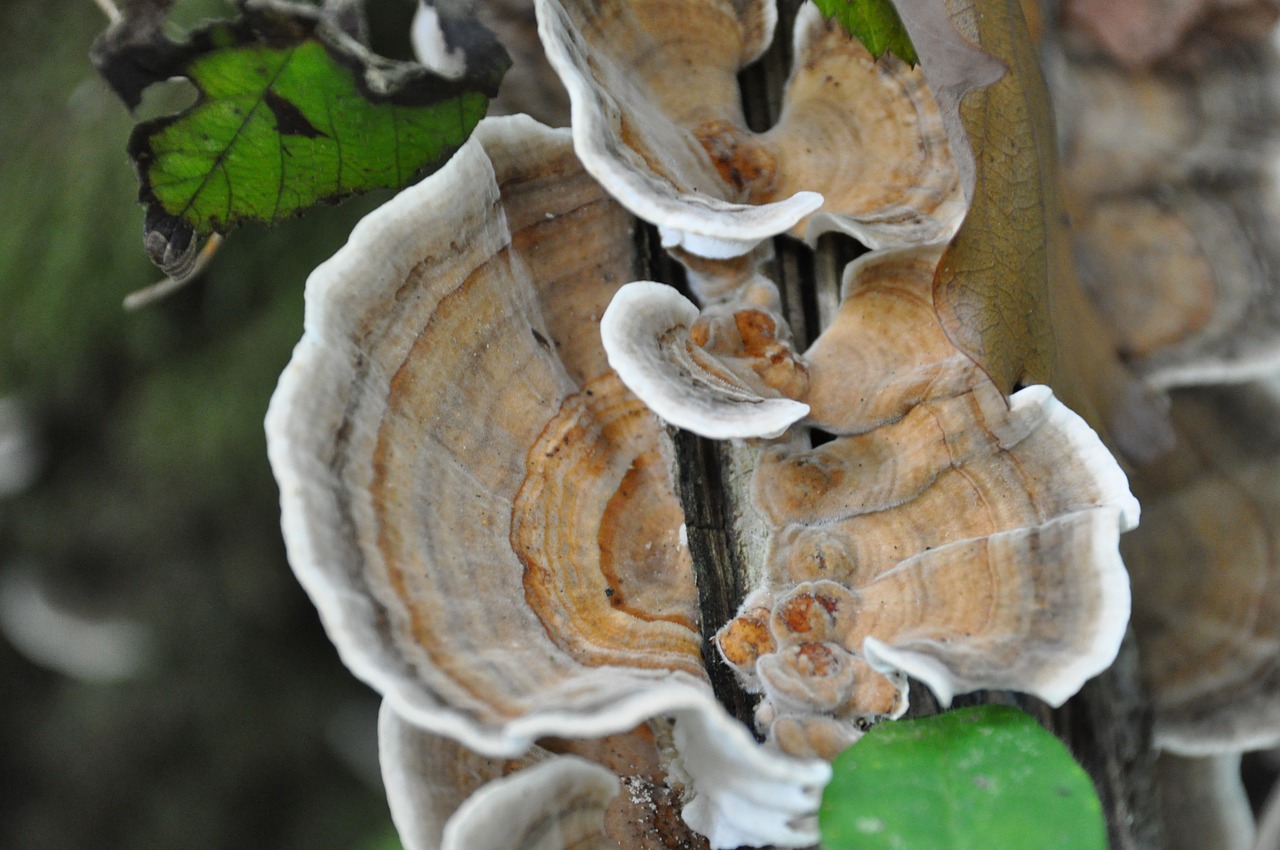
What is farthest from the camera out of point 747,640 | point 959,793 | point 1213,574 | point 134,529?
point 134,529

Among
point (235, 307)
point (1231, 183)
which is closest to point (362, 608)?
point (235, 307)

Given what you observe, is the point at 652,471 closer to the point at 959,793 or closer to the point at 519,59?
the point at 959,793

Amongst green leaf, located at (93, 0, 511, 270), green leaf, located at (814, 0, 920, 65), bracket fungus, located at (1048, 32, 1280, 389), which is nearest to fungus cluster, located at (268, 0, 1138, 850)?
green leaf, located at (814, 0, 920, 65)

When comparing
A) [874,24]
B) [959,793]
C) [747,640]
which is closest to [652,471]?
[747,640]

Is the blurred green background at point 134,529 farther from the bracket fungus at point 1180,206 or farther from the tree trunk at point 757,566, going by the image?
the bracket fungus at point 1180,206

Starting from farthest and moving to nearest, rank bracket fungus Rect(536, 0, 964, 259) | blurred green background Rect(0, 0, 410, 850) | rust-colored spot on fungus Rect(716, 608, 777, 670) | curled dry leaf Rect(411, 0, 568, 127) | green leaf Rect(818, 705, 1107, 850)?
1. blurred green background Rect(0, 0, 410, 850)
2. curled dry leaf Rect(411, 0, 568, 127)
3. bracket fungus Rect(536, 0, 964, 259)
4. rust-colored spot on fungus Rect(716, 608, 777, 670)
5. green leaf Rect(818, 705, 1107, 850)

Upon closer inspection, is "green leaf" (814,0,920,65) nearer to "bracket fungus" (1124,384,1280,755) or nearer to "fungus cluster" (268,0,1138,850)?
"fungus cluster" (268,0,1138,850)
